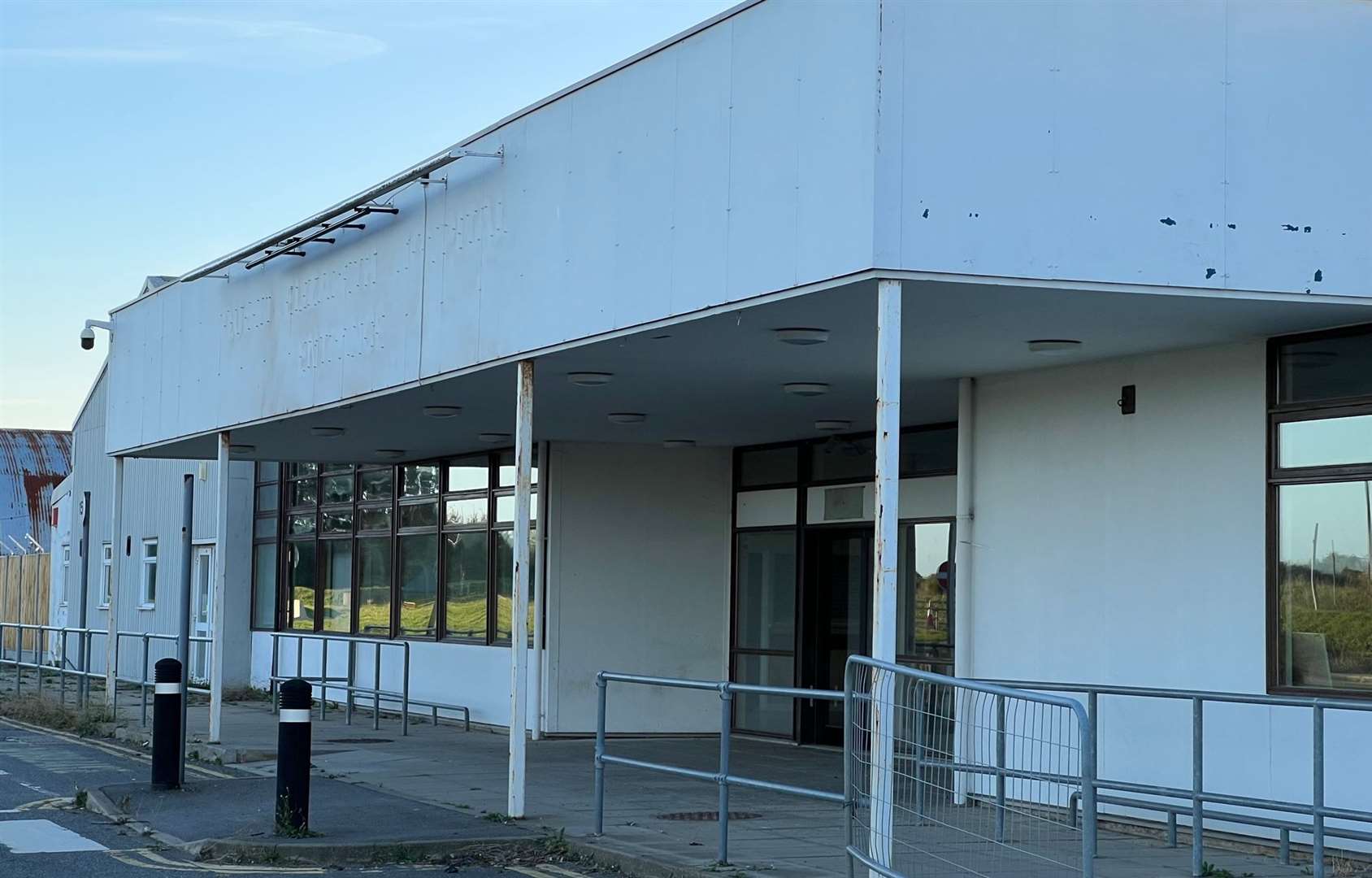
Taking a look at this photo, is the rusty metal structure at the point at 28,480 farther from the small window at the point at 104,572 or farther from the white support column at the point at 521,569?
the white support column at the point at 521,569

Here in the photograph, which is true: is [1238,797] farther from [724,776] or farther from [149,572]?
[149,572]

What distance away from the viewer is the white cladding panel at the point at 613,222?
9242 millimetres

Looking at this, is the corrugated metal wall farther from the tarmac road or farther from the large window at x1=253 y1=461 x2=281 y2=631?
the tarmac road

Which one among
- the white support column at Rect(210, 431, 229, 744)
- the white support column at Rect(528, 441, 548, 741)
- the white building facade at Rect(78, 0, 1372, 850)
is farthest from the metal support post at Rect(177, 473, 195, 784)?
the white support column at Rect(528, 441, 548, 741)

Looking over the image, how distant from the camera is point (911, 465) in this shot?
16.1 m

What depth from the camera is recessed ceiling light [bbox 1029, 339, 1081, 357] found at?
11.1 metres

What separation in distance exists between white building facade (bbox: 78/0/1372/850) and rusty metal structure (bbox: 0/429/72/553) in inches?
1637

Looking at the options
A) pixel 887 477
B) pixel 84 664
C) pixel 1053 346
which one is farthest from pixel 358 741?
pixel 887 477

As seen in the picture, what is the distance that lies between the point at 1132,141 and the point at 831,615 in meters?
9.28

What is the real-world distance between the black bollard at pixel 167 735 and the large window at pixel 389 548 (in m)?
6.08

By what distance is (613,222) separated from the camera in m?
11.1

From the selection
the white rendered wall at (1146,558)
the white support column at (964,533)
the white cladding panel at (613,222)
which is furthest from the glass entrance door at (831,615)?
the white cladding panel at (613,222)

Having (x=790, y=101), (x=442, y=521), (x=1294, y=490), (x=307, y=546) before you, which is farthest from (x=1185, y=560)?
(x=307, y=546)

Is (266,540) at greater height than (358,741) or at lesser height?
greater
